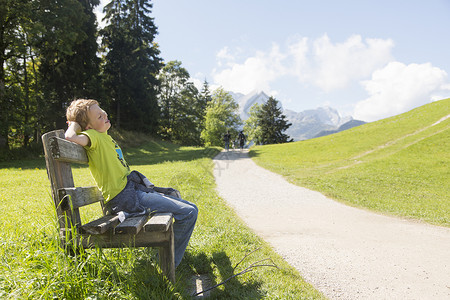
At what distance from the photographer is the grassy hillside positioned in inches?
381

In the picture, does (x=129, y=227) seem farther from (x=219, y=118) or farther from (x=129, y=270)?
(x=219, y=118)

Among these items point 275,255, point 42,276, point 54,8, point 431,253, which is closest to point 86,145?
point 42,276

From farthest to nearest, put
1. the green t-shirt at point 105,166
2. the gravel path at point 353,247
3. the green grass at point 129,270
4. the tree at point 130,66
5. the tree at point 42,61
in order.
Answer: the tree at point 130,66 < the tree at point 42,61 < the gravel path at point 353,247 < the green t-shirt at point 105,166 < the green grass at point 129,270

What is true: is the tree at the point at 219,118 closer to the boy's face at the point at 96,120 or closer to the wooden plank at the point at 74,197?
the boy's face at the point at 96,120

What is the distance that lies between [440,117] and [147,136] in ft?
116

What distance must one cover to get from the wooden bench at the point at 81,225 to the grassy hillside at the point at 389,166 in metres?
7.63

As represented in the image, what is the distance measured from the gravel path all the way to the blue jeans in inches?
69.2

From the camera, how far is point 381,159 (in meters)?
19.0

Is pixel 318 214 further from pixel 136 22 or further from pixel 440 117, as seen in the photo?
pixel 136 22

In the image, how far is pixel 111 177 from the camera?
114 inches

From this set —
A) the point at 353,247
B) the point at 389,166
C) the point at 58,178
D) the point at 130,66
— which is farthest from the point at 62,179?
the point at 130,66

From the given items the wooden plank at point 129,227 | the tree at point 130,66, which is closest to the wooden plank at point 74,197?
the wooden plank at point 129,227

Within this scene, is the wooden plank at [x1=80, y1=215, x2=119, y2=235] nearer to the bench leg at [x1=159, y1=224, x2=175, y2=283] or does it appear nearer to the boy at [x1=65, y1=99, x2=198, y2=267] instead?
the boy at [x1=65, y1=99, x2=198, y2=267]

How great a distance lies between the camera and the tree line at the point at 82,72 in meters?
19.9
